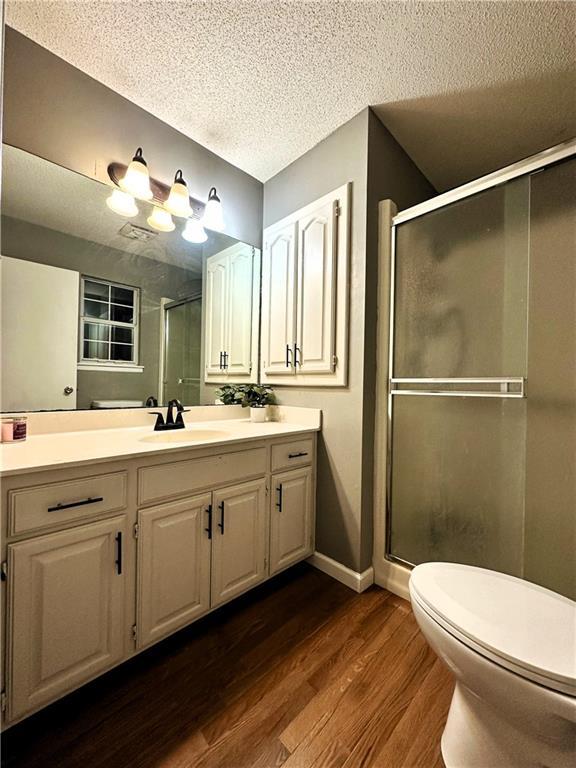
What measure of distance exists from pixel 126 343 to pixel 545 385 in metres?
1.85

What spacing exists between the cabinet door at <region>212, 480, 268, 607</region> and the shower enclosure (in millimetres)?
664

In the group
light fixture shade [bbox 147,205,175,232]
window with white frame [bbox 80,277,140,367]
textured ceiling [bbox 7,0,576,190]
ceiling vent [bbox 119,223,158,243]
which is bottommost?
window with white frame [bbox 80,277,140,367]

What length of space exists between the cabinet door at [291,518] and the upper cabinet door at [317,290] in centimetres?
60

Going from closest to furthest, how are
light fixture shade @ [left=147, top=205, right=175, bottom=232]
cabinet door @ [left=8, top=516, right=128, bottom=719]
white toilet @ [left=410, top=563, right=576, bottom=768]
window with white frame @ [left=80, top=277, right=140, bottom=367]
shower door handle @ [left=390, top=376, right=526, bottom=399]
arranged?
white toilet @ [left=410, top=563, right=576, bottom=768] < cabinet door @ [left=8, top=516, right=128, bottom=719] < shower door handle @ [left=390, top=376, right=526, bottom=399] < window with white frame @ [left=80, top=277, right=140, bottom=367] < light fixture shade @ [left=147, top=205, right=175, bottom=232]

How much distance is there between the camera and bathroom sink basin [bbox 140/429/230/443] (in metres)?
1.64

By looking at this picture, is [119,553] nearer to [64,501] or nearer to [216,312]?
[64,501]

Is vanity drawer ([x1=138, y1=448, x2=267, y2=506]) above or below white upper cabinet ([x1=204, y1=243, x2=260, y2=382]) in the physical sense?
below

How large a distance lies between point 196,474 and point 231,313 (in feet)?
3.81

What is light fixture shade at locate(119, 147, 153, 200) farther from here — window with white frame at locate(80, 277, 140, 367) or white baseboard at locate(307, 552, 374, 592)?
white baseboard at locate(307, 552, 374, 592)

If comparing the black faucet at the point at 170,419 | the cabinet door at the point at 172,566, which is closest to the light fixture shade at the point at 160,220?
the black faucet at the point at 170,419

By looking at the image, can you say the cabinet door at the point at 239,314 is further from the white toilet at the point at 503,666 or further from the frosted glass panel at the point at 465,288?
the white toilet at the point at 503,666

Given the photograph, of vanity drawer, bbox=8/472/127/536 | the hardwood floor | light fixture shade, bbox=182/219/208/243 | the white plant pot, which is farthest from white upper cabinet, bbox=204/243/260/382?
the hardwood floor

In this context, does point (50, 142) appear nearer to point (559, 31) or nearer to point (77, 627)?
point (77, 627)

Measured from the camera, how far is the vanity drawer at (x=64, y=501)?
96cm
